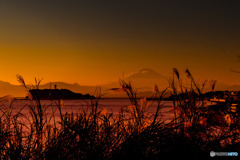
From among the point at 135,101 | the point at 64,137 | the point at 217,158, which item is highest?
the point at 135,101

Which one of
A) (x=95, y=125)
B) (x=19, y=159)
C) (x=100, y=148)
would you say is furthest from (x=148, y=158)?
(x=19, y=159)

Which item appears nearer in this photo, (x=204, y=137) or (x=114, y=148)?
(x=114, y=148)

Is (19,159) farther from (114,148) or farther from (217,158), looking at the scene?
(217,158)

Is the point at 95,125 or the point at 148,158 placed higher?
the point at 95,125

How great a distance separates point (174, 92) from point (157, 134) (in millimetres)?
832

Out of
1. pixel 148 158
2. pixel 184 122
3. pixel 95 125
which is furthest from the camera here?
pixel 184 122

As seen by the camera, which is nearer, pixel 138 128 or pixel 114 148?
pixel 114 148

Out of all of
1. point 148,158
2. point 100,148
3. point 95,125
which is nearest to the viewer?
point 148,158

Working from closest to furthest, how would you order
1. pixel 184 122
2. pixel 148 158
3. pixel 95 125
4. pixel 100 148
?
pixel 148 158, pixel 100 148, pixel 95 125, pixel 184 122

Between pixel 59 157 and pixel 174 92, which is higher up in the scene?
pixel 174 92

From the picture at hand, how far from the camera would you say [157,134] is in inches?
145

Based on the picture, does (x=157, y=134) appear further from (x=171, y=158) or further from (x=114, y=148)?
(x=114, y=148)

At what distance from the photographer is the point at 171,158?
11.7ft

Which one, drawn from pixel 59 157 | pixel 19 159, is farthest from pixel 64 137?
pixel 19 159
